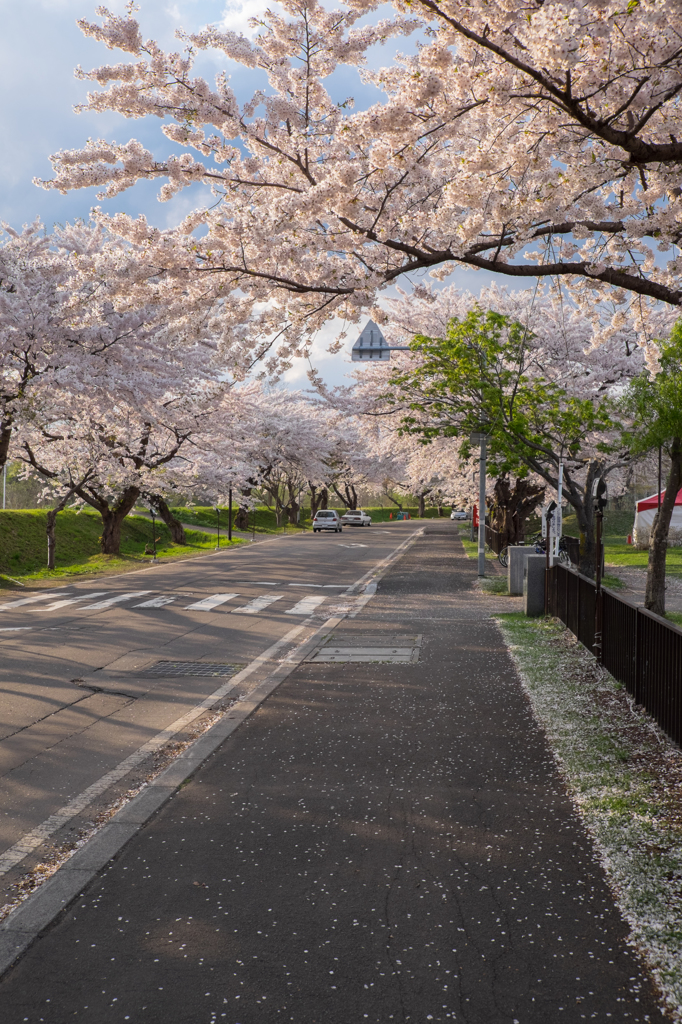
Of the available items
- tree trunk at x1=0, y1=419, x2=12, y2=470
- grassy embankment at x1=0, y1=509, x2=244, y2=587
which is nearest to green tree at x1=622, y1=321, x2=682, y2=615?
tree trunk at x1=0, y1=419, x2=12, y2=470

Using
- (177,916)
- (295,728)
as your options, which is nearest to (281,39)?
(295,728)

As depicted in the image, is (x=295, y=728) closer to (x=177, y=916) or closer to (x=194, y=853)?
(x=194, y=853)

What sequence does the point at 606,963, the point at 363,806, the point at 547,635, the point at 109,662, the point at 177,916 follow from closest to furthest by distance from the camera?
the point at 606,963
the point at 177,916
the point at 363,806
the point at 109,662
the point at 547,635

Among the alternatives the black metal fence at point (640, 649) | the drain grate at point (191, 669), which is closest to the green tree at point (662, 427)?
the black metal fence at point (640, 649)

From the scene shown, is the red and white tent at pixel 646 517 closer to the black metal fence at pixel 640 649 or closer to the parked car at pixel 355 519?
the black metal fence at pixel 640 649

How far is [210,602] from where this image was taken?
15.8 metres

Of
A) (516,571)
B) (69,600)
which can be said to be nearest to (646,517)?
(516,571)

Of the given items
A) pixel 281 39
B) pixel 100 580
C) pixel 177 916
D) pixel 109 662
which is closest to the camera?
pixel 177 916

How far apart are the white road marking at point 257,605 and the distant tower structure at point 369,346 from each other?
38.8 ft

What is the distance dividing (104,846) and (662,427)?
11.2 meters

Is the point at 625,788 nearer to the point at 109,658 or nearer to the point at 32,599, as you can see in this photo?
the point at 109,658

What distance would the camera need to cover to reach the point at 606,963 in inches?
130

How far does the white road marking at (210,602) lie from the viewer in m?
15.1

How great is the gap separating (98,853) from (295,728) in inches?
105
